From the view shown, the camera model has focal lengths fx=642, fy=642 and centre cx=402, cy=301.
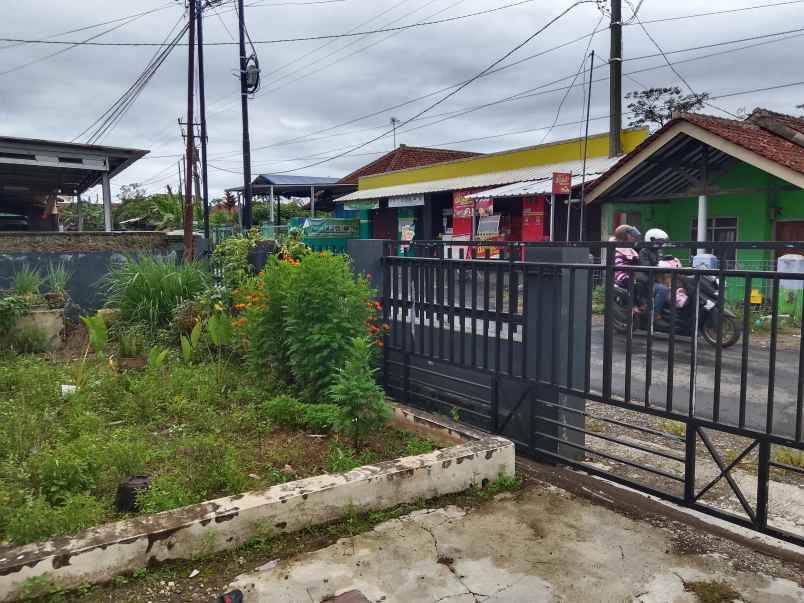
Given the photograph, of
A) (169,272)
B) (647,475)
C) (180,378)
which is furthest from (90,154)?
(647,475)

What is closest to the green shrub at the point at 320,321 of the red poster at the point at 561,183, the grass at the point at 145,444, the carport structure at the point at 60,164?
the grass at the point at 145,444

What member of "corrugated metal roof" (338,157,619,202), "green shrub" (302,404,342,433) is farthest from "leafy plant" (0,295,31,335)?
"corrugated metal roof" (338,157,619,202)

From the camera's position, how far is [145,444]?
4.38 meters

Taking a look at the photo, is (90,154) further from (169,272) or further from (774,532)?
(774,532)

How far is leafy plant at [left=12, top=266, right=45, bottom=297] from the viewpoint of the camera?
8844 mm

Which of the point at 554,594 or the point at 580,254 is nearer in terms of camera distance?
the point at 554,594

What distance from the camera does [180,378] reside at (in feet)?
19.8

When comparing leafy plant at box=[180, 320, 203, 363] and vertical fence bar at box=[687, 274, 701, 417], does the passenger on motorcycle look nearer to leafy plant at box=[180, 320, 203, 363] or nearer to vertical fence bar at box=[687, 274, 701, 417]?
vertical fence bar at box=[687, 274, 701, 417]

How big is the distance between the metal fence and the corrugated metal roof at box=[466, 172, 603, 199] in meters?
9.85

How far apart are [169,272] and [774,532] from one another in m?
7.93

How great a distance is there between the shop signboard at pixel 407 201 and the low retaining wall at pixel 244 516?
18182 millimetres

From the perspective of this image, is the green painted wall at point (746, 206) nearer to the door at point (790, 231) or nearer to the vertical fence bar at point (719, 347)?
the door at point (790, 231)

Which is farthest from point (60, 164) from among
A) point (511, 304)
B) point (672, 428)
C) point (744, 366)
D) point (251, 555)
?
point (744, 366)

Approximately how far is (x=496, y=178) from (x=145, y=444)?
54.4 ft
